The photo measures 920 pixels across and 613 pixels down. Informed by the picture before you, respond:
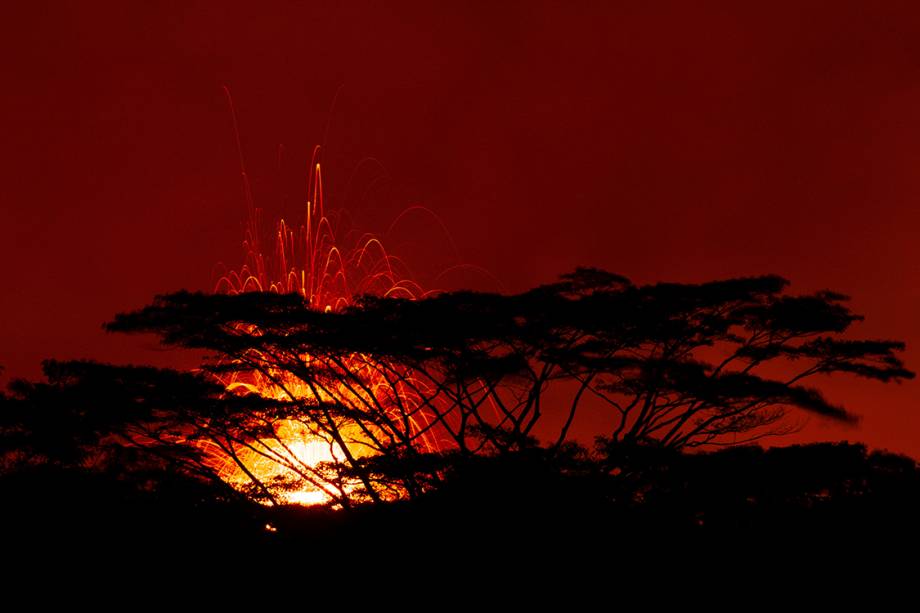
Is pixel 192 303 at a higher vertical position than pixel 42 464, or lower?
higher

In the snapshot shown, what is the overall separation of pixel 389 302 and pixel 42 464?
23.0ft

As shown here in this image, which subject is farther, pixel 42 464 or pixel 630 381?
pixel 630 381

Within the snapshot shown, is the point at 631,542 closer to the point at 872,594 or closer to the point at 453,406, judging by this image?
the point at 872,594

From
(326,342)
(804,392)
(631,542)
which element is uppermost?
(326,342)

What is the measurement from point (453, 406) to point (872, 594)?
8.73 meters

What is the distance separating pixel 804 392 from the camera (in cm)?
2058

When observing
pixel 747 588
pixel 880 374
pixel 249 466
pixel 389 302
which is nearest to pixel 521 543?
pixel 747 588

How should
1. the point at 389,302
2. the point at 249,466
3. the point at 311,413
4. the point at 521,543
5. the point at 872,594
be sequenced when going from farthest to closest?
the point at 249,466, the point at 311,413, the point at 389,302, the point at 521,543, the point at 872,594

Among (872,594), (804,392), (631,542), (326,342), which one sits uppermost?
(326,342)

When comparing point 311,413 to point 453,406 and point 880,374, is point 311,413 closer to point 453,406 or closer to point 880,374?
point 453,406

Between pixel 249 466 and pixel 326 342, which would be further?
pixel 249 466

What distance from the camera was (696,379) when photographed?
20.3 m

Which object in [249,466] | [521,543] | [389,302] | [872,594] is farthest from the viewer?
[249,466]

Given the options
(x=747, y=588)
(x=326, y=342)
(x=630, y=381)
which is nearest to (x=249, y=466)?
(x=326, y=342)
